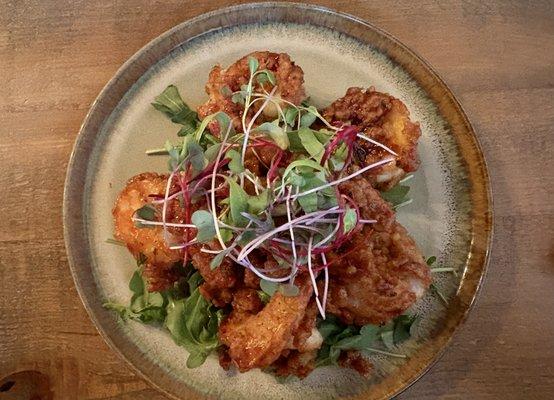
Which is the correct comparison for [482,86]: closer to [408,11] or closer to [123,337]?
[408,11]

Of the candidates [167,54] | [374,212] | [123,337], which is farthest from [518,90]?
[123,337]

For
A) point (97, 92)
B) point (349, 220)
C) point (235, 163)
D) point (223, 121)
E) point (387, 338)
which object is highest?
point (97, 92)

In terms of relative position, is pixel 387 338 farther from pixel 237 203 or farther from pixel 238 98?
pixel 238 98

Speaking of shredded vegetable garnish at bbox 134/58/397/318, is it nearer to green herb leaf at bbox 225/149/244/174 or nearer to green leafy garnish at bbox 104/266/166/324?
green herb leaf at bbox 225/149/244/174

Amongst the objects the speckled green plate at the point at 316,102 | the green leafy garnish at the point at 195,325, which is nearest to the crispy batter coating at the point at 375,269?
the speckled green plate at the point at 316,102

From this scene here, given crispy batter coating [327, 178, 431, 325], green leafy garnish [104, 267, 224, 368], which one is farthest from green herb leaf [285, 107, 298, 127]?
green leafy garnish [104, 267, 224, 368]

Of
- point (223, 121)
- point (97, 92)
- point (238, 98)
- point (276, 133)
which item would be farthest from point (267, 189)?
point (97, 92)
